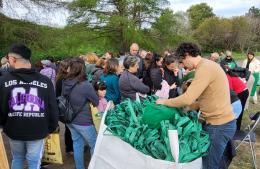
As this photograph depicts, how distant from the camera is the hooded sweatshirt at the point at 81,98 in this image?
14.5 ft

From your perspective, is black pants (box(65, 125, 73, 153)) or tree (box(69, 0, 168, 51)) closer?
black pants (box(65, 125, 73, 153))

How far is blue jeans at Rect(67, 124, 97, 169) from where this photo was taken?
457 centimetres

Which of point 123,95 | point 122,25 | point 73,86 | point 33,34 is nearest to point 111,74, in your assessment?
point 123,95

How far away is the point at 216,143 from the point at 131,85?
6.02 ft

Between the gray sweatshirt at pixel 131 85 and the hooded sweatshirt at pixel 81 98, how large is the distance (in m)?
0.81

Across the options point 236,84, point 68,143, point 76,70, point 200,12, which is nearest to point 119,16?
point 236,84

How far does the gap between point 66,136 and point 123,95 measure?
1.27 metres

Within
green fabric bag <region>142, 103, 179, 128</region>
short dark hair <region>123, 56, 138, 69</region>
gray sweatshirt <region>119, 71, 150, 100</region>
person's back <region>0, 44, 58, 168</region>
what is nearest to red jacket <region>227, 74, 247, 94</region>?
gray sweatshirt <region>119, 71, 150, 100</region>

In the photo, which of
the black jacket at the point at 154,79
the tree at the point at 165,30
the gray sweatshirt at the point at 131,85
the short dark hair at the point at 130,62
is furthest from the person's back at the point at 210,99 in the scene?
the tree at the point at 165,30

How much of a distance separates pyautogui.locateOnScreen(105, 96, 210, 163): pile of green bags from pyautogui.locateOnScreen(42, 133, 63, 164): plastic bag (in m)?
1.00

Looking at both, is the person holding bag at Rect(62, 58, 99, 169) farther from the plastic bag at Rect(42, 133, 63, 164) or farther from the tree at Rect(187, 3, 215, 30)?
the tree at Rect(187, 3, 215, 30)

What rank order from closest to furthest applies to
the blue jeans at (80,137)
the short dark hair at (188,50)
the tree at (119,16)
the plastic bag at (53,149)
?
the short dark hair at (188,50), the plastic bag at (53,149), the blue jeans at (80,137), the tree at (119,16)

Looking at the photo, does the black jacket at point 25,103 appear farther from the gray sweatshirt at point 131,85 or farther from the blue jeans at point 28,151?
the gray sweatshirt at point 131,85

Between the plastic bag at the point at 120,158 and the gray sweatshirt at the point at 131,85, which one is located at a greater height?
the gray sweatshirt at the point at 131,85
